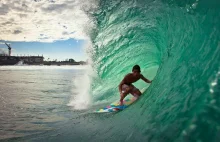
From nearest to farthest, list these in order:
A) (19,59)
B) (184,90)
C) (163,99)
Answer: (184,90) → (163,99) → (19,59)

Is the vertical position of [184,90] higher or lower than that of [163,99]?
higher

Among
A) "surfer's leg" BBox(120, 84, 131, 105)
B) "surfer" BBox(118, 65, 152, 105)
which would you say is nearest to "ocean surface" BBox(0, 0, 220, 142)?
"surfer's leg" BBox(120, 84, 131, 105)

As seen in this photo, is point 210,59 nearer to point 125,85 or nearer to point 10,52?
point 125,85

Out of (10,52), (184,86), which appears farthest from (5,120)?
(10,52)

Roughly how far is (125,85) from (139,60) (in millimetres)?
8407

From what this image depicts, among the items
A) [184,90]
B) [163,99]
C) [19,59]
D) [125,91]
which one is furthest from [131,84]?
[19,59]

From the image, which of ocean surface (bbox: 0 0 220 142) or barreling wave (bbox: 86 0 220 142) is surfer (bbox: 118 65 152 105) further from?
barreling wave (bbox: 86 0 220 142)

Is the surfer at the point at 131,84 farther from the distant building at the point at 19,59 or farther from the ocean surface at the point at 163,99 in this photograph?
the distant building at the point at 19,59

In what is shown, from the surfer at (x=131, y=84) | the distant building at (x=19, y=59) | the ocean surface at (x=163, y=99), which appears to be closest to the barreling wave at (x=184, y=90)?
the ocean surface at (x=163, y=99)

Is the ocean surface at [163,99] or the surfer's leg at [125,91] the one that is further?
the surfer's leg at [125,91]

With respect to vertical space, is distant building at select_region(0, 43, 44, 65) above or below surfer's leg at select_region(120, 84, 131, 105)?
above

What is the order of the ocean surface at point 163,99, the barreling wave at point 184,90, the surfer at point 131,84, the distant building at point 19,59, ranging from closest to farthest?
the barreling wave at point 184,90, the ocean surface at point 163,99, the surfer at point 131,84, the distant building at point 19,59

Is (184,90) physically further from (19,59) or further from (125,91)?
(19,59)

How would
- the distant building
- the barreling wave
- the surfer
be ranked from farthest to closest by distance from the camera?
1. the distant building
2. the surfer
3. the barreling wave
